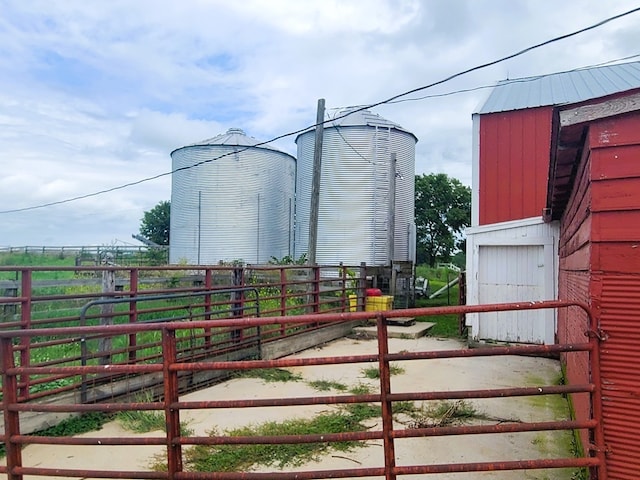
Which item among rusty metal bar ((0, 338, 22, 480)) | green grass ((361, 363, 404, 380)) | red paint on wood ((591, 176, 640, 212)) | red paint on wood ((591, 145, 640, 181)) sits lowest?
green grass ((361, 363, 404, 380))

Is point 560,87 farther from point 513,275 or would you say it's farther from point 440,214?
point 440,214

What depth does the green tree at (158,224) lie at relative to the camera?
47156 mm

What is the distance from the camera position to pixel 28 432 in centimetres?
396

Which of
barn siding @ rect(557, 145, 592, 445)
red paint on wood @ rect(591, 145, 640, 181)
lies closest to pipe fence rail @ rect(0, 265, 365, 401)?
barn siding @ rect(557, 145, 592, 445)

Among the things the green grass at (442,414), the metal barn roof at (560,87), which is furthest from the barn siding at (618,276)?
the metal barn roof at (560,87)

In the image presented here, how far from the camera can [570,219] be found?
4660 mm

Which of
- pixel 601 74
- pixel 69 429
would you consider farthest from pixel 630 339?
pixel 601 74

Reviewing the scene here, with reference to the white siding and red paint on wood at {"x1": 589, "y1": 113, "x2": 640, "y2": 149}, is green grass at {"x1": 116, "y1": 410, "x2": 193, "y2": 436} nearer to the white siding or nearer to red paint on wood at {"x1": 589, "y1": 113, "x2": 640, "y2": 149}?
red paint on wood at {"x1": 589, "y1": 113, "x2": 640, "y2": 149}

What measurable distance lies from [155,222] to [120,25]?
40.7 meters

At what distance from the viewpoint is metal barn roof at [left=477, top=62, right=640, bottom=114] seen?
30.3ft

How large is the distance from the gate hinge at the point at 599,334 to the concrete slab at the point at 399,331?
7003mm

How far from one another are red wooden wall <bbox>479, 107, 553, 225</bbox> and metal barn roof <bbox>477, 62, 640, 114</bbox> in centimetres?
25

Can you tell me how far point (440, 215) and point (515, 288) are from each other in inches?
960

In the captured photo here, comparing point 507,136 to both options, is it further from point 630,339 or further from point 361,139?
point 361,139
